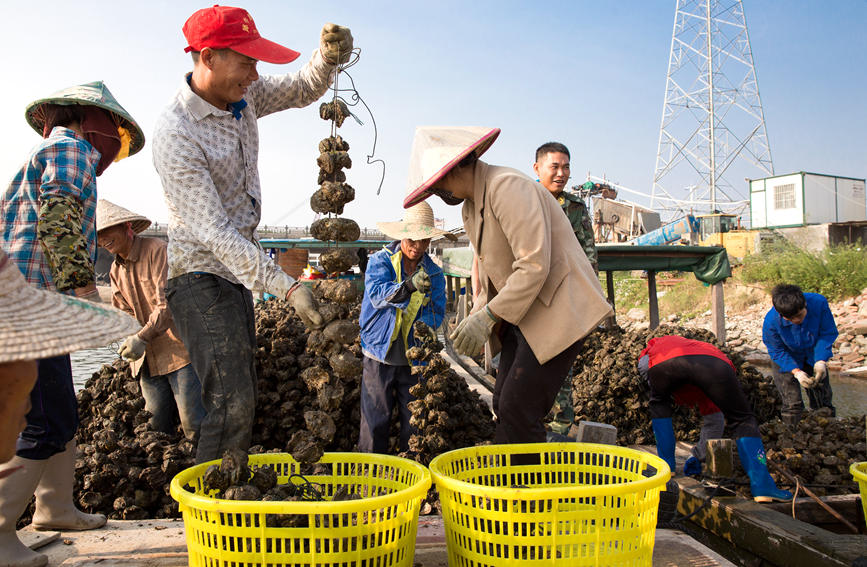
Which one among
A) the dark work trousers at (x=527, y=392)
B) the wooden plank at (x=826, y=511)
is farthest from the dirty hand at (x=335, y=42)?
the wooden plank at (x=826, y=511)

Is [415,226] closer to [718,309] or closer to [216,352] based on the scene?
[216,352]

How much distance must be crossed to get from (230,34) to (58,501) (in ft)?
6.15

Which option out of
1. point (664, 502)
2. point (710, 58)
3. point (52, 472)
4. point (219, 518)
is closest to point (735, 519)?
point (664, 502)

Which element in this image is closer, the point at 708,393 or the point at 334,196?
the point at 334,196

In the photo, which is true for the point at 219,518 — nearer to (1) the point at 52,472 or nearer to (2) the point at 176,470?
(1) the point at 52,472

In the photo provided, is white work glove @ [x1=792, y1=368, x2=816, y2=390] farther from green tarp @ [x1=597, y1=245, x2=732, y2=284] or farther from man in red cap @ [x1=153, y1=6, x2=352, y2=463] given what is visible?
man in red cap @ [x1=153, y1=6, x2=352, y2=463]

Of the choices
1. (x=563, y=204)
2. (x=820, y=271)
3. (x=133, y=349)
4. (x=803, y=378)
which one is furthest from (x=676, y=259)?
(x=820, y=271)

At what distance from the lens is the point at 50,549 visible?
2168 mm

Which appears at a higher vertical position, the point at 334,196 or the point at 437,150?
the point at 437,150

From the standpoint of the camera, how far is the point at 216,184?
2.25 meters

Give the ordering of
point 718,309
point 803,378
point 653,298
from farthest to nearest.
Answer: point 653,298 → point 718,309 → point 803,378

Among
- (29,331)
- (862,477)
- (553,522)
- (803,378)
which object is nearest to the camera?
(29,331)

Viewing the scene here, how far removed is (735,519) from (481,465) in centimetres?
155

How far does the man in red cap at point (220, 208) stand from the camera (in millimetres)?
2031
